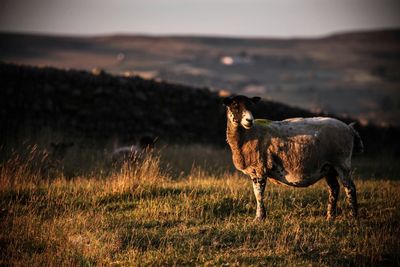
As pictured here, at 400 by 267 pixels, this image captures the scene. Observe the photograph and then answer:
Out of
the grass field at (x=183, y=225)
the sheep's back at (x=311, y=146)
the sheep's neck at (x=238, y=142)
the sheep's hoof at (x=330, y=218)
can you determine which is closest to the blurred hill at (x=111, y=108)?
the grass field at (x=183, y=225)

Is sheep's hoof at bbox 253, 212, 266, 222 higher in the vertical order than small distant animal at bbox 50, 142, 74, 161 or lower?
higher

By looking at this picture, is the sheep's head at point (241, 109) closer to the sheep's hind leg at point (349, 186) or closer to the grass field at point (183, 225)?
the grass field at point (183, 225)

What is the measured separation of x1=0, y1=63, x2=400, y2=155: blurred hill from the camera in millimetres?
25266

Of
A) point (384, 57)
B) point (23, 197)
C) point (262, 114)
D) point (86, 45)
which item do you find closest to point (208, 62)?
point (86, 45)

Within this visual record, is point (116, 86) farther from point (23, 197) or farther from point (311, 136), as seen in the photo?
point (311, 136)

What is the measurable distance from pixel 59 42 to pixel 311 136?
184013 mm

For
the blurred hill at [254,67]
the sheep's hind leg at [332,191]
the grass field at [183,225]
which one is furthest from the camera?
the blurred hill at [254,67]

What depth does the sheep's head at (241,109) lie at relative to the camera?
9.99 metres

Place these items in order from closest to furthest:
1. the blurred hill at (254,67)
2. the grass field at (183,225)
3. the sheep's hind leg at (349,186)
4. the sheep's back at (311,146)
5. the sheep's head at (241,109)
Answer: the grass field at (183,225)
the sheep's head at (241,109)
the sheep's back at (311,146)
the sheep's hind leg at (349,186)
the blurred hill at (254,67)

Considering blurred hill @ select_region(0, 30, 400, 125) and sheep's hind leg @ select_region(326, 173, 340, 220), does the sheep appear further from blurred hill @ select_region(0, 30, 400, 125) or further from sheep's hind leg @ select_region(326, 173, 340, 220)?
blurred hill @ select_region(0, 30, 400, 125)

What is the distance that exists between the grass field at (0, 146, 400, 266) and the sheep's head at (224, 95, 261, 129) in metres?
2.15

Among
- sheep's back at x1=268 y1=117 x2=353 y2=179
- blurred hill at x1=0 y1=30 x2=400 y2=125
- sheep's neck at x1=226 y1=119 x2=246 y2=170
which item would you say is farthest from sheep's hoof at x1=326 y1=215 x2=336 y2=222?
blurred hill at x1=0 y1=30 x2=400 y2=125

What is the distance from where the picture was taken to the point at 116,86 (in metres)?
28.0

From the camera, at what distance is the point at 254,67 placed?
545 ft
